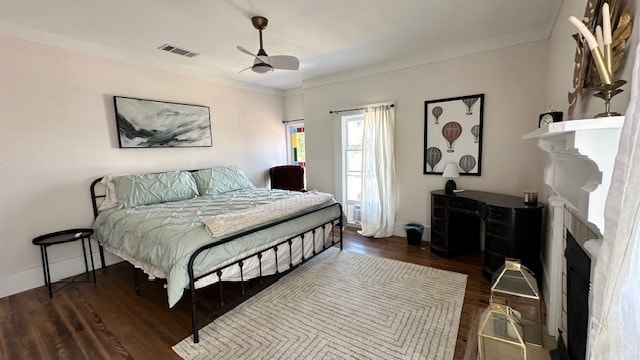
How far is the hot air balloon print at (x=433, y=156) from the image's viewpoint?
366 centimetres

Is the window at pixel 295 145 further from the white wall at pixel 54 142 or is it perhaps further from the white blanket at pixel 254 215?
the white blanket at pixel 254 215

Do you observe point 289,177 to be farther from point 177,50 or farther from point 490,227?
point 490,227

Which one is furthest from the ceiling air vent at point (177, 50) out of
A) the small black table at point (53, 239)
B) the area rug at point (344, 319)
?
the area rug at point (344, 319)

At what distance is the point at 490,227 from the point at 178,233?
2924mm

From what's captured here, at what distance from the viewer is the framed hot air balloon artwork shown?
3379 mm

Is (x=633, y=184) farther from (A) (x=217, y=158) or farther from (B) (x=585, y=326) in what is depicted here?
(A) (x=217, y=158)

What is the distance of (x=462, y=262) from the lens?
315cm

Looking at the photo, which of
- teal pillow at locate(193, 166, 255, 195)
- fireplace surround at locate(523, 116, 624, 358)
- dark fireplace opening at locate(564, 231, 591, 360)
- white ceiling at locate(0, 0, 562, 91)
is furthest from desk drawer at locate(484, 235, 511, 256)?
teal pillow at locate(193, 166, 255, 195)

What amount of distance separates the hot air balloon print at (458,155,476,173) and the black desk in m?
0.30

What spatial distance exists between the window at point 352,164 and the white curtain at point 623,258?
382 centimetres

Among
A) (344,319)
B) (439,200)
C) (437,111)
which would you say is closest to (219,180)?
(344,319)

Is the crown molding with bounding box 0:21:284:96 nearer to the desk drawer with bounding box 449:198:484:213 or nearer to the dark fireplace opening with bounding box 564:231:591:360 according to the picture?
the desk drawer with bounding box 449:198:484:213

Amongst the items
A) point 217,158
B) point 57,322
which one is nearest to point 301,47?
point 217,158

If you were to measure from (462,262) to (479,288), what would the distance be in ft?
2.01
